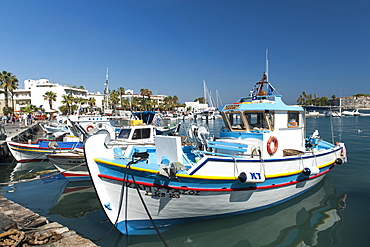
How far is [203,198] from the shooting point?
6.39 metres

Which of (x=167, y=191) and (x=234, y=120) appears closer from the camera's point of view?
(x=167, y=191)

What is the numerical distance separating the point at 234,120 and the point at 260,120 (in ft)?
3.14

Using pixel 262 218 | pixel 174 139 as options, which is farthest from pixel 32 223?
pixel 262 218

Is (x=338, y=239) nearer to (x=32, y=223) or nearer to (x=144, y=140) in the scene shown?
(x=32, y=223)

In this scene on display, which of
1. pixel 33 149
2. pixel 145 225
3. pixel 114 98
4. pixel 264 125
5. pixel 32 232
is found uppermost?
pixel 114 98

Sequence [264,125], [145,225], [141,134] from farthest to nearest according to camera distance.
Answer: [141,134] → [264,125] → [145,225]

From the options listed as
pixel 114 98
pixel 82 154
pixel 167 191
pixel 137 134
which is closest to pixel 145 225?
pixel 167 191

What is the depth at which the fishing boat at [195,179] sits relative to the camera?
6043 mm

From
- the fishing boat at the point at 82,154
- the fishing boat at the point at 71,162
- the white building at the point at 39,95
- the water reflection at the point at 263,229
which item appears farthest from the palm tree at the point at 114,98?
the water reflection at the point at 263,229

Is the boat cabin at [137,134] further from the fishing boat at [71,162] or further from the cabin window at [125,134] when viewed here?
the fishing boat at [71,162]

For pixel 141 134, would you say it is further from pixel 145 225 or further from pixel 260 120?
pixel 145 225

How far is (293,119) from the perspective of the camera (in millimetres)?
9156

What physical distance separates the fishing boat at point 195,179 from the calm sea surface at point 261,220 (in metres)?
0.34

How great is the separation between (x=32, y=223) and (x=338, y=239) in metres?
8.62
